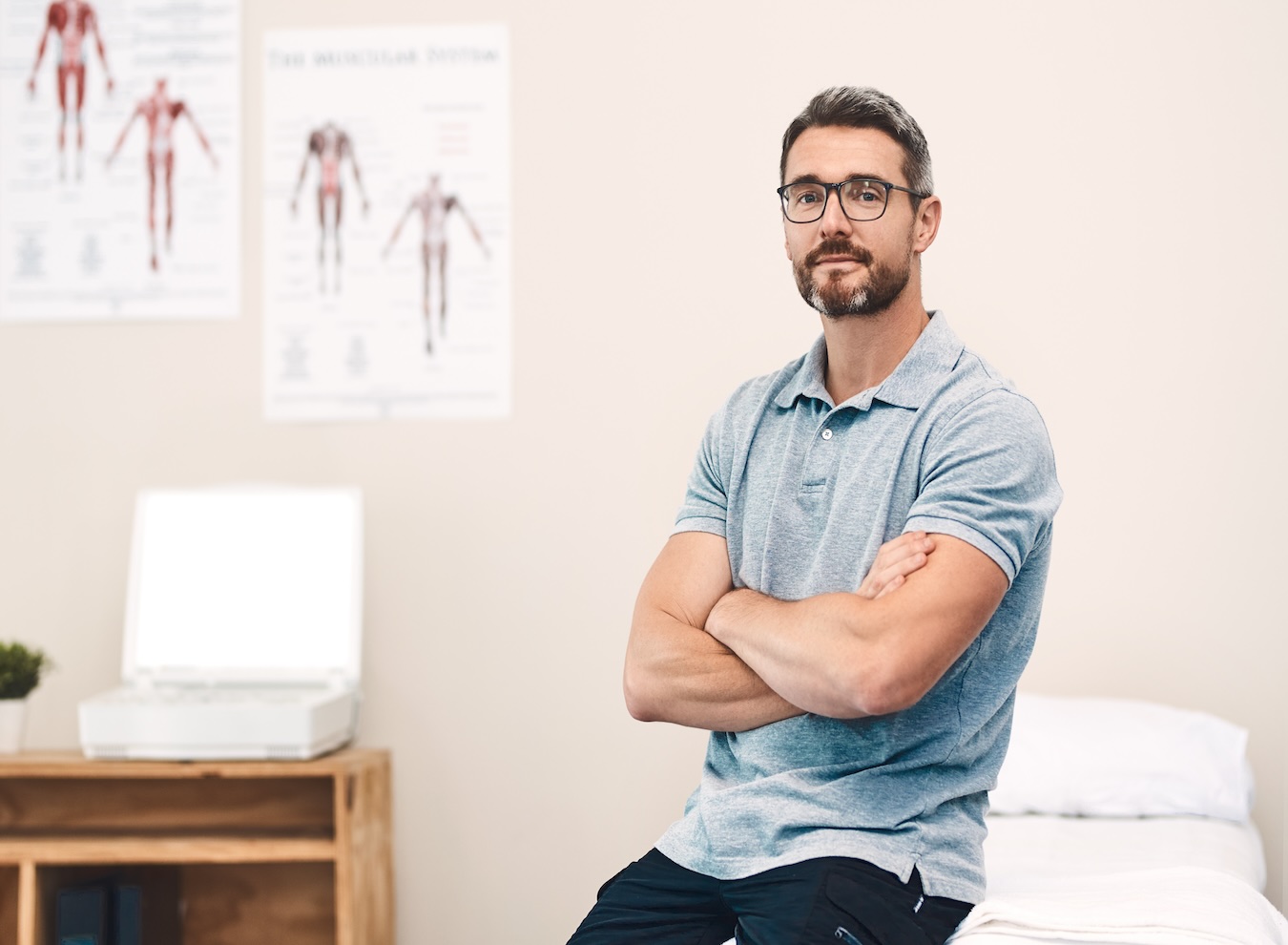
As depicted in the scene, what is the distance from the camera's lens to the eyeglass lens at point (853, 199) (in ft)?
5.12

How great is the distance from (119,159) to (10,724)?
1.16 metres

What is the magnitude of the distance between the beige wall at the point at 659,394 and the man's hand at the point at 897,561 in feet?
3.72

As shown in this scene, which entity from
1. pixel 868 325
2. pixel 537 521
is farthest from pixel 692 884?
pixel 537 521

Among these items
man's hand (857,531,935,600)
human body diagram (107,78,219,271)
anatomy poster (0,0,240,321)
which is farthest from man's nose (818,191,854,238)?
human body diagram (107,78,219,271)

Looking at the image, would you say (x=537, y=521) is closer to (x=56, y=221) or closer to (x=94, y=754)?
(x=94, y=754)

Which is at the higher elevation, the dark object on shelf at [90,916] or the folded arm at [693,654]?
the folded arm at [693,654]

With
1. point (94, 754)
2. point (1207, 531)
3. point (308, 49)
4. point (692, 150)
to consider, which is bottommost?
point (94, 754)

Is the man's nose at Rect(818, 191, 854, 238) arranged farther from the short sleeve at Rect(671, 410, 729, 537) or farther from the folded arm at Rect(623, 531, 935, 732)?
the folded arm at Rect(623, 531, 935, 732)

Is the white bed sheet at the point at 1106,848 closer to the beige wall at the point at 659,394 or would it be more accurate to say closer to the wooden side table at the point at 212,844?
the beige wall at the point at 659,394

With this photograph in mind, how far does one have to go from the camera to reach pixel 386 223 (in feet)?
8.37

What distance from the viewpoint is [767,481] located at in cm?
159

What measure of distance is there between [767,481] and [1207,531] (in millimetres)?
1207

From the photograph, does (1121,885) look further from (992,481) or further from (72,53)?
(72,53)

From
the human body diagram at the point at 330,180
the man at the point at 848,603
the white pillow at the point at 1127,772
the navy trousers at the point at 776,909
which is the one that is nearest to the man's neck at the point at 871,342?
the man at the point at 848,603
